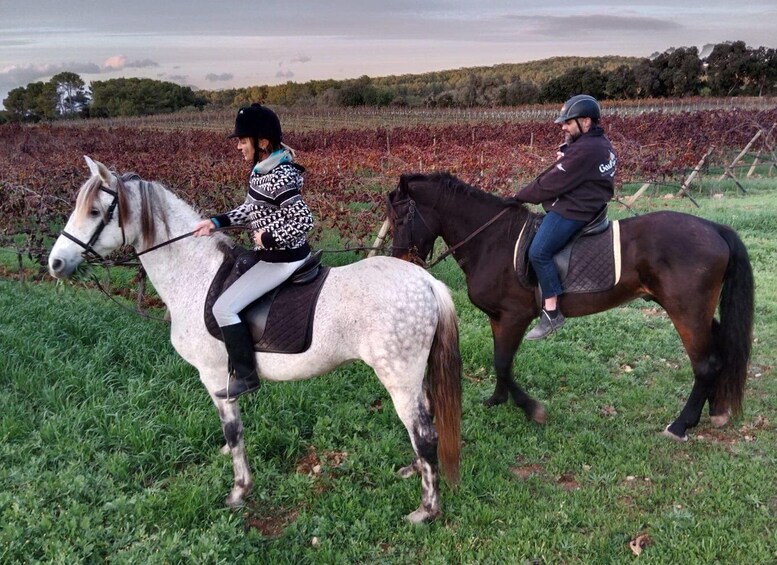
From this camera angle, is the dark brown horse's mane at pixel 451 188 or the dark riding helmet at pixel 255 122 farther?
the dark brown horse's mane at pixel 451 188

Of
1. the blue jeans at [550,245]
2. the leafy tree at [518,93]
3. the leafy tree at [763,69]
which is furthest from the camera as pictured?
the leafy tree at [763,69]

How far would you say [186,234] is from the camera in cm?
344

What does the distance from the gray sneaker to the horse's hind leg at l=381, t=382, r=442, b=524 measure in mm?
1571

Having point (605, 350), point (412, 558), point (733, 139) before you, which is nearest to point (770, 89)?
point (733, 139)

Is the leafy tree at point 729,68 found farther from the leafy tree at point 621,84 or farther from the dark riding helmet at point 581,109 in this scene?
the dark riding helmet at point 581,109

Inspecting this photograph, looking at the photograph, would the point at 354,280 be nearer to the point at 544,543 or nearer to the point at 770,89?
the point at 544,543

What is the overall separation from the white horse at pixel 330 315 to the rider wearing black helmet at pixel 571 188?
4.55ft

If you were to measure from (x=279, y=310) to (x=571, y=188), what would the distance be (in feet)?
8.35

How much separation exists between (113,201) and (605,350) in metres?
5.21

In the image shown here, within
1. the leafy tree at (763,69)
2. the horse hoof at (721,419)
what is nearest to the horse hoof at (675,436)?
the horse hoof at (721,419)

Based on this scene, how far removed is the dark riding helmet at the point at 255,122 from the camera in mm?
3156

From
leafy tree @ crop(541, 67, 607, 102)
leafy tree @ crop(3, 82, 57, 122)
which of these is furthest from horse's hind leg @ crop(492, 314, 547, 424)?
leafy tree @ crop(541, 67, 607, 102)

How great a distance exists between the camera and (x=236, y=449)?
145 inches

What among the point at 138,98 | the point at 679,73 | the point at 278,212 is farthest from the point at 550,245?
the point at 679,73
